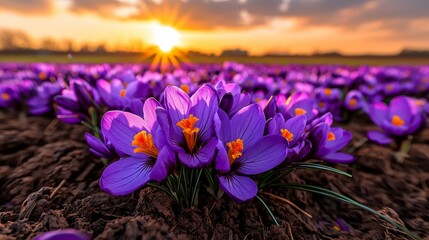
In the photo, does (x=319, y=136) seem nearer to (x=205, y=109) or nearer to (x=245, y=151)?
(x=245, y=151)

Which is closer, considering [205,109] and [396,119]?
[205,109]

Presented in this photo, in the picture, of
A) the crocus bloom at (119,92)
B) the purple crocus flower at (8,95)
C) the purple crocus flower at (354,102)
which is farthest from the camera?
the purple crocus flower at (354,102)

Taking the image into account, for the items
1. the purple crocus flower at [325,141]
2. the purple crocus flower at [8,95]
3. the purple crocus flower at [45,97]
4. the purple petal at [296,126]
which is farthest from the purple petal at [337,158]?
the purple crocus flower at [8,95]

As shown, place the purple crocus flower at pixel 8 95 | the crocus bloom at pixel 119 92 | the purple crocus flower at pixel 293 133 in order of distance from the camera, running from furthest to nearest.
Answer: the purple crocus flower at pixel 8 95 → the crocus bloom at pixel 119 92 → the purple crocus flower at pixel 293 133

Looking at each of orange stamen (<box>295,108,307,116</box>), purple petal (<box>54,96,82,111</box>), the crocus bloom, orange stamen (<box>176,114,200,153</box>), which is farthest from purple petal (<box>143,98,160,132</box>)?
purple petal (<box>54,96,82,111</box>)

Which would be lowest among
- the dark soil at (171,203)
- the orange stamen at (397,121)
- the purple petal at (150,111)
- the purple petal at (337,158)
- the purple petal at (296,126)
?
the dark soil at (171,203)

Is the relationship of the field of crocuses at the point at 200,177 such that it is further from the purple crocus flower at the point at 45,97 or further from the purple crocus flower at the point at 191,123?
the purple crocus flower at the point at 45,97

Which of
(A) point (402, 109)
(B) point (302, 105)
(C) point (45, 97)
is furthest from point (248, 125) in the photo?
(C) point (45, 97)
